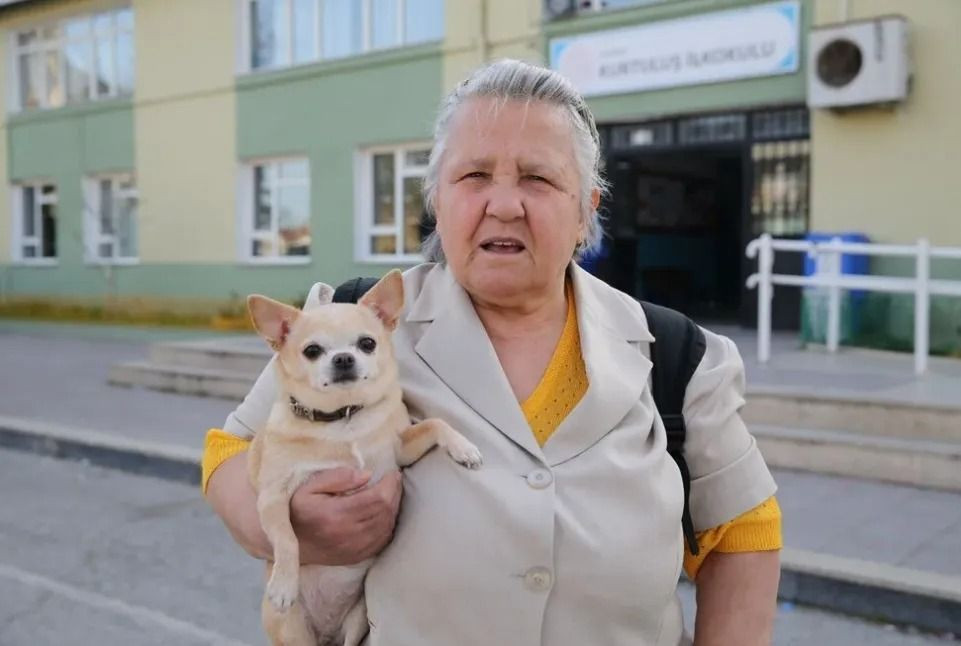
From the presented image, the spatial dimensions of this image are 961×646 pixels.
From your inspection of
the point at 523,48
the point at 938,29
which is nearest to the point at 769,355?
the point at 938,29

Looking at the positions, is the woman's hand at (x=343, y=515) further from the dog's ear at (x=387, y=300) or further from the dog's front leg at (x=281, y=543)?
the dog's ear at (x=387, y=300)

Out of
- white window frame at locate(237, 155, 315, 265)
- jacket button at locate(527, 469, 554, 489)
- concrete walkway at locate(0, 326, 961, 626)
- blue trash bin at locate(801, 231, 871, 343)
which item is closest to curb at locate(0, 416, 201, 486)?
concrete walkway at locate(0, 326, 961, 626)

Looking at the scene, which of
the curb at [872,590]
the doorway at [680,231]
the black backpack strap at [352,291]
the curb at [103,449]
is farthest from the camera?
the doorway at [680,231]

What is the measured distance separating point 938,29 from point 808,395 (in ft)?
16.1

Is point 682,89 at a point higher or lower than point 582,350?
higher

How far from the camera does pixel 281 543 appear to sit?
1803 mm

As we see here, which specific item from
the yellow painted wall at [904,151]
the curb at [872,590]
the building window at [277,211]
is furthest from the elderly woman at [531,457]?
the building window at [277,211]

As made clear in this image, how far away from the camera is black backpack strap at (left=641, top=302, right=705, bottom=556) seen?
6.23 feet

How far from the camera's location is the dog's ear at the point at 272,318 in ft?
6.39

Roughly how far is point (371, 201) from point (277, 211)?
2.04 metres

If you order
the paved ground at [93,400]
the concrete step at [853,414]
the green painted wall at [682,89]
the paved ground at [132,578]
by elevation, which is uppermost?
the green painted wall at [682,89]

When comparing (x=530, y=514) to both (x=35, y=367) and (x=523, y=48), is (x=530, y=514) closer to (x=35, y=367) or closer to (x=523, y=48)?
(x=523, y=48)

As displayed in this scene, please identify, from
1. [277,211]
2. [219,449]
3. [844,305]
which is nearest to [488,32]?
[277,211]

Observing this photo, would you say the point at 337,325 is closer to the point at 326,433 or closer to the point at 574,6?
the point at 326,433
